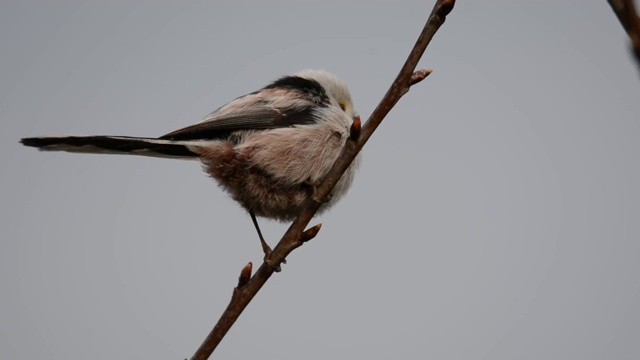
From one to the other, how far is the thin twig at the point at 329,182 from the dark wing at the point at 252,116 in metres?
1.17

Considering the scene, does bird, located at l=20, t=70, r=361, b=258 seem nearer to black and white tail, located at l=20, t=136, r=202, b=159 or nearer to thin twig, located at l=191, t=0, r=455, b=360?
black and white tail, located at l=20, t=136, r=202, b=159

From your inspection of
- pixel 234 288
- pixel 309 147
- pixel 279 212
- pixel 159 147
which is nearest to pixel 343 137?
pixel 309 147

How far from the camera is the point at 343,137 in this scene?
15.4 ft

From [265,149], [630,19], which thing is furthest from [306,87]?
[630,19]

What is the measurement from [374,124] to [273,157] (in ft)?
4.58

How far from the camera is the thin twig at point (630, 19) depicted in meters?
1.32

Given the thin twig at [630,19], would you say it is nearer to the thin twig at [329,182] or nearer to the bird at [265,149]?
the thin twig at [329,182]

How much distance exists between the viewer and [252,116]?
15.4 feet

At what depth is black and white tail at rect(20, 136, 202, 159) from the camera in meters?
3.62

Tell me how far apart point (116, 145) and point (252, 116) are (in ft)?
3.38

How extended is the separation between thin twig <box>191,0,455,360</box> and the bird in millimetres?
876

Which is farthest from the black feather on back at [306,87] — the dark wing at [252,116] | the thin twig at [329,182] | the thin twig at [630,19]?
the thin twig at [630,19]

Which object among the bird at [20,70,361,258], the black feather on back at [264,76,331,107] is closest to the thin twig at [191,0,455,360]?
the bird at [20,70,361,258]

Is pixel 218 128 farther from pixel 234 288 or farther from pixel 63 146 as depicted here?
pixel 234 288
